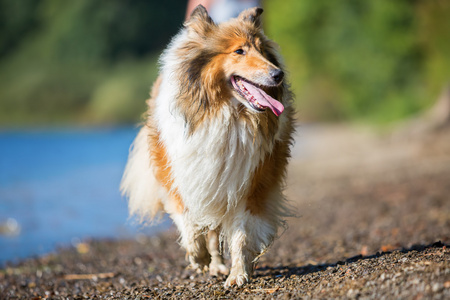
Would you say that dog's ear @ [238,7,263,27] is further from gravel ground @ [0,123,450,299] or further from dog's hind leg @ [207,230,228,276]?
dog's hind leg @ [207,230,228,276]

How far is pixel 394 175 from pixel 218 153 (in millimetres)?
7100

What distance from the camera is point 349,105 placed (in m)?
22.9

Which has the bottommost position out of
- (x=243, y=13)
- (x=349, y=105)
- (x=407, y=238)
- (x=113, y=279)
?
(x=407, y=238)

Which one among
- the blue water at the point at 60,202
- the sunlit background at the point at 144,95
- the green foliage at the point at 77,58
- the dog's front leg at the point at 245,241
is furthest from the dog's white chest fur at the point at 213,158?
the green foliage at the point at 77,58

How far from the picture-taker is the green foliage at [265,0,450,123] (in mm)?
18578

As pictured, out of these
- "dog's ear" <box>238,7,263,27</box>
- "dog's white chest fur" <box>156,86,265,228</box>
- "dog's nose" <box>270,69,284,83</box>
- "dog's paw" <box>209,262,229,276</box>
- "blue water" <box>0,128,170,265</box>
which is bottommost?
"dog's paw" <box>209,262,229,276</box>

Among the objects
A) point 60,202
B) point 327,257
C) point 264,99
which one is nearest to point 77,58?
point 60,202

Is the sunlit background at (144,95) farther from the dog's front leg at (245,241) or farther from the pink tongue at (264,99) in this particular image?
the dog's front leg at (245,241)

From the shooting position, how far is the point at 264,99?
144 inches

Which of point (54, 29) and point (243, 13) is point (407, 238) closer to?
point (243, 13)

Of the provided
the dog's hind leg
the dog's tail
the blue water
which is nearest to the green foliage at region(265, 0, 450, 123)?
the blue water

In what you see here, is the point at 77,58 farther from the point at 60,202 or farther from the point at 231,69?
the point at 231,69

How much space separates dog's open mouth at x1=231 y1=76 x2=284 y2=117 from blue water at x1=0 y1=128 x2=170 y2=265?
2.04 metres

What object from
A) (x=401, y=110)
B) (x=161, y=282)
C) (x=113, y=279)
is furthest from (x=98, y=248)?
(x=401, y=110)
